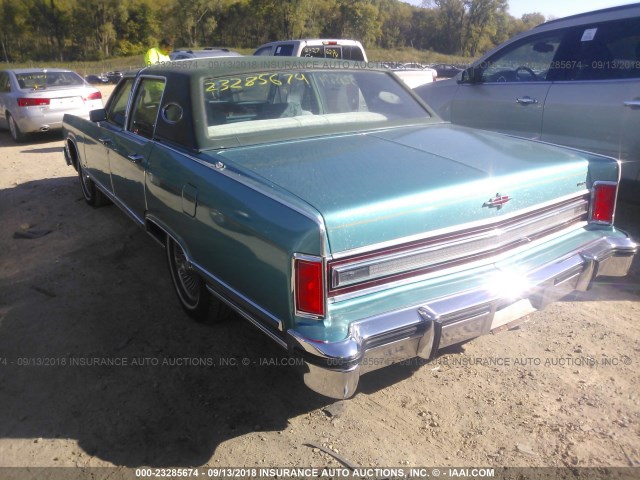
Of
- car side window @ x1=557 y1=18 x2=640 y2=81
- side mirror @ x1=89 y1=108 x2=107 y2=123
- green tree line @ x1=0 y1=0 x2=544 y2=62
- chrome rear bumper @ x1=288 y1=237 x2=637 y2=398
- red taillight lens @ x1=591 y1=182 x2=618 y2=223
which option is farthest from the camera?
green tree line @ x1=0 y1=0 x2=544 y2=62

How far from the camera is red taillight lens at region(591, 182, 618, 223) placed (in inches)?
121

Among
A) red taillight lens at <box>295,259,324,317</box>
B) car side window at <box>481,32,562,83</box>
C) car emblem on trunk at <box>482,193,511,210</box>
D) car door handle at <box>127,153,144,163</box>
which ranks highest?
car side window at <box>481,32,562,83</box>

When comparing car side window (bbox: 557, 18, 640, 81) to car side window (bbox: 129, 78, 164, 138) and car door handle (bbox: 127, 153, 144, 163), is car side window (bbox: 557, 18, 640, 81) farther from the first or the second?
car door handle (bbox: 127, 153, 144, 163)

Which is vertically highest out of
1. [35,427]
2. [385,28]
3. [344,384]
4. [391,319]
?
[385,28]

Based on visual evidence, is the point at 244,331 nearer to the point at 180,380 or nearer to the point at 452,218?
the point at 180,380

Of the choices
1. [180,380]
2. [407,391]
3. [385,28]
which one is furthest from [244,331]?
[385,28]

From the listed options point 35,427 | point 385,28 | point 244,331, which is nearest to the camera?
point 35,427

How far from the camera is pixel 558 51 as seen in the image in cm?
510

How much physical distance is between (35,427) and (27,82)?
9871 mm

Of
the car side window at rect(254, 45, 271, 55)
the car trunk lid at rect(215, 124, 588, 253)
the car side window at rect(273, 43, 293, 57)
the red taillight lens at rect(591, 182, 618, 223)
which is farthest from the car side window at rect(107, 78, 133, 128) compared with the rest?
the car side window at rect(254, 45, 271, 55)

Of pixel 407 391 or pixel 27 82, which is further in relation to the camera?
pixel 27 82

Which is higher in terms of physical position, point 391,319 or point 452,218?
point 452,218

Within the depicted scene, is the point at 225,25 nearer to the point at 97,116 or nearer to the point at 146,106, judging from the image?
the point at 97,116

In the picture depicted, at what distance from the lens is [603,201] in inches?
122
